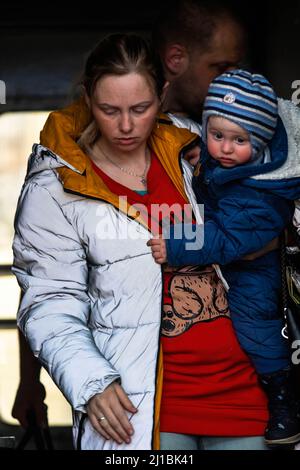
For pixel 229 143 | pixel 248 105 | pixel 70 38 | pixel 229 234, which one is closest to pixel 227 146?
pixel 229 143

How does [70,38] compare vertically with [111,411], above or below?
above

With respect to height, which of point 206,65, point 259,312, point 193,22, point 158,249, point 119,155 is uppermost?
point 193,22

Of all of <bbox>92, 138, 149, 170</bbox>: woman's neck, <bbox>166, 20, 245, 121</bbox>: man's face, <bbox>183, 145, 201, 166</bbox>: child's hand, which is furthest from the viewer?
<bbox>166, 20, 245, 121</bbox>: man's face

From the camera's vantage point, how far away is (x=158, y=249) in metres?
2.92

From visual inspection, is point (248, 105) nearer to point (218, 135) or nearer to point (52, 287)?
point (218, 135)

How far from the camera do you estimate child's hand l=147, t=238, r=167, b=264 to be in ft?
9.55

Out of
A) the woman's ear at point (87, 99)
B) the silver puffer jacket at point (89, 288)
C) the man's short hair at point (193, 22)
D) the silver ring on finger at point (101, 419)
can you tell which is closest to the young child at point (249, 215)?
the silver puffer jacket at point (89, 288)

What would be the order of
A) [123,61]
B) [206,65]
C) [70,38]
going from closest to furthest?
1. [123,61]
2. [206,65]
3. [70,38]

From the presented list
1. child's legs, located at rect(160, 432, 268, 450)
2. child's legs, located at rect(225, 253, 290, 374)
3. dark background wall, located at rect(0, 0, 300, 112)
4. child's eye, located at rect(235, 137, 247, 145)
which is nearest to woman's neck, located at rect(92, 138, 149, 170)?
child's eye, located at rect(235, 137, 247, 145)

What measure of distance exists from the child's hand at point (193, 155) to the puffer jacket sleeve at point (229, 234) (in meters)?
0.32

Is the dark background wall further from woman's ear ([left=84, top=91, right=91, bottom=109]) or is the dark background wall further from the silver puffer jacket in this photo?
the silver puffer jacket

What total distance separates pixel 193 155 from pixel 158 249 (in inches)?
18.8

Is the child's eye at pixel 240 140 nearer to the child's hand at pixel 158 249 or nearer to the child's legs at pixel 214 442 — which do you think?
the child's hand at pixel 158 249
